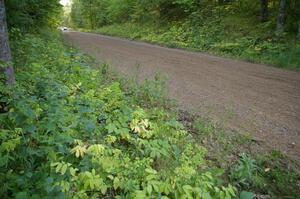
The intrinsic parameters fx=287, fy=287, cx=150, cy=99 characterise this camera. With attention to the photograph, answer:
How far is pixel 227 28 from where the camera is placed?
16922 millimetres

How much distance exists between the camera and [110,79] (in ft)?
26.4

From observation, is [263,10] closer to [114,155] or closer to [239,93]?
[239,93]

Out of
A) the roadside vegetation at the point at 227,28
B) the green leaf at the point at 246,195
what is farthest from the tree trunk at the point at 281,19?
the green leaf at the point at 246,195

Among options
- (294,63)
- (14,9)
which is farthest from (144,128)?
(294,63)

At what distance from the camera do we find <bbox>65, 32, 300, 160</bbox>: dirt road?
530 centimetres

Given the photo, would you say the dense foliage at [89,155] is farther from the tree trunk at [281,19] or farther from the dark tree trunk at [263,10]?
the dark tree trunk at [263,10]

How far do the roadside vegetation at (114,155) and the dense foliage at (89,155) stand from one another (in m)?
0.01

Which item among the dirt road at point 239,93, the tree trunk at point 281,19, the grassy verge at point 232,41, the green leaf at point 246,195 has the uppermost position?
the tree trunk at point 281,19

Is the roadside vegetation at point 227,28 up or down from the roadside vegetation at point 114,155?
up

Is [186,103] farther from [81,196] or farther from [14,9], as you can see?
[14,9]

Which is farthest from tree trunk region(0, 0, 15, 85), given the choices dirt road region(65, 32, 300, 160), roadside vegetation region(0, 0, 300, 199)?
dirt road region(65, 32, 300, 160)

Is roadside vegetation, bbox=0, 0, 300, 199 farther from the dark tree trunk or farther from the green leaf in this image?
the dark tree trunk

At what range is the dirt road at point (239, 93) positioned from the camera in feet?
17.4

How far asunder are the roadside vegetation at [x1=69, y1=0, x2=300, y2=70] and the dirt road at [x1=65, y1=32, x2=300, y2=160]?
207 centimetres
